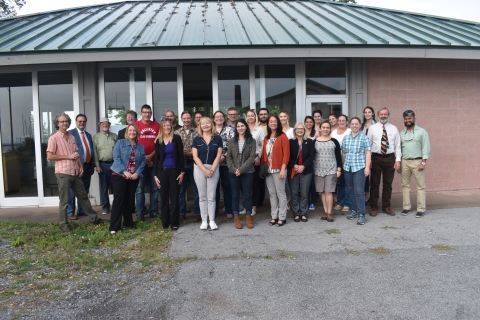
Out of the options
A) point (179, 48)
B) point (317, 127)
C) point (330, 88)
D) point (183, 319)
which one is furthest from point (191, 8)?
point (183, 319)

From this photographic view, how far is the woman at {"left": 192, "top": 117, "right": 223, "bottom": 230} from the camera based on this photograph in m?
5.50

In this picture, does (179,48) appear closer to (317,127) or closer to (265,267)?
(317,127)

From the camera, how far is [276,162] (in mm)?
5602

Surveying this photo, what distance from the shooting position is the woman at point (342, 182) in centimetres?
635

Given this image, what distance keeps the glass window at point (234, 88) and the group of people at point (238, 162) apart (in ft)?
5.48

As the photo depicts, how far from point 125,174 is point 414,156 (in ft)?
16.8

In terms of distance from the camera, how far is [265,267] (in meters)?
4.12

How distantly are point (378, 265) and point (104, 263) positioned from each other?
349 cm

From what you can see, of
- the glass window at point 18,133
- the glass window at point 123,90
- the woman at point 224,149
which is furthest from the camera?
the glass window at point 123,90

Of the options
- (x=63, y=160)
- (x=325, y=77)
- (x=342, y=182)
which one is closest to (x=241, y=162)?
(x=342, y=182)

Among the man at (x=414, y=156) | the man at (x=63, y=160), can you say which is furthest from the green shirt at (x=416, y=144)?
the man at (x=63, y=160)

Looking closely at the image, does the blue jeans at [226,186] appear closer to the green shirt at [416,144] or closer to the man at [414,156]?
the man at [414,156]

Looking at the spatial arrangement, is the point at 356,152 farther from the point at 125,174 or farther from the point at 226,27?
the point at 226,27

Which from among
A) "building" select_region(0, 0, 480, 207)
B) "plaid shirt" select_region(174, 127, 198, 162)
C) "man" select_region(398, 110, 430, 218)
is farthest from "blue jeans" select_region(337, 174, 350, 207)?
"plaid shirt" select_region(174, 127, 198, 162)
